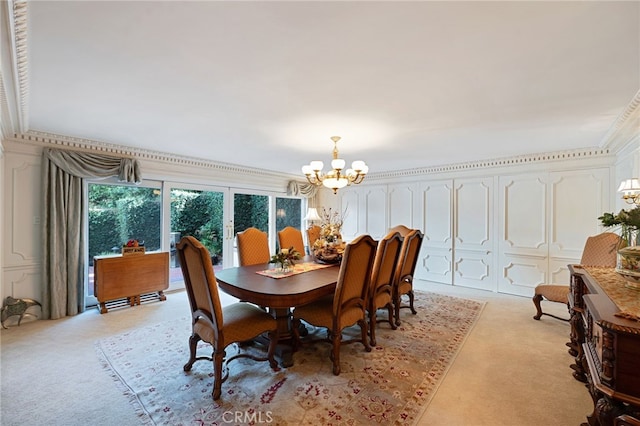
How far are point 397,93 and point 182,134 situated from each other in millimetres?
2496

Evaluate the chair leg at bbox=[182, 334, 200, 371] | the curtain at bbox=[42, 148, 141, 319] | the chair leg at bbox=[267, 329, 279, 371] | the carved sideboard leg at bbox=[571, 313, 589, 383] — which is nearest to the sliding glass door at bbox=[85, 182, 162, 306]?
the curtain at bbox=[42, 148, 141, 319]

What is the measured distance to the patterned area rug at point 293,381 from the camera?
69.1 inches

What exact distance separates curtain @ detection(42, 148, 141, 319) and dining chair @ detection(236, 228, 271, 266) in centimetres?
207

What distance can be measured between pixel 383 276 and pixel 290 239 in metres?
1.63

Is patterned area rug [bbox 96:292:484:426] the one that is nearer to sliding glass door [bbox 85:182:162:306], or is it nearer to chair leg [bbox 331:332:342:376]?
chair leg [bbox 331:332:342:376]

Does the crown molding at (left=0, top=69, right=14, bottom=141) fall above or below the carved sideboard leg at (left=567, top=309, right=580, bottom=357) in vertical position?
above

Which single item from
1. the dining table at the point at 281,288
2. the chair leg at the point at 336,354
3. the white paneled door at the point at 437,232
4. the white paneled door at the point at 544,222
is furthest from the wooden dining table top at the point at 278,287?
the white paneled door at the point at 544,222

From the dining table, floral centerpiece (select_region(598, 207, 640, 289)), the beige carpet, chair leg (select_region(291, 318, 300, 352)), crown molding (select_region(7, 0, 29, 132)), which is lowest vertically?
the beige carpet

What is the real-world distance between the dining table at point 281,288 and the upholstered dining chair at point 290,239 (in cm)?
94

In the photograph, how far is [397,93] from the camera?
2.14 metres

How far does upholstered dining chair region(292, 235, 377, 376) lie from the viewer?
2217mm

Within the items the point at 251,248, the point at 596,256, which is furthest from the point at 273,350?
the point at 596,256

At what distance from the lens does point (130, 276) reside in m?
3.79

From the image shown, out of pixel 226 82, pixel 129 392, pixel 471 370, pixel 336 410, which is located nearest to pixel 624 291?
pixel 471 370
